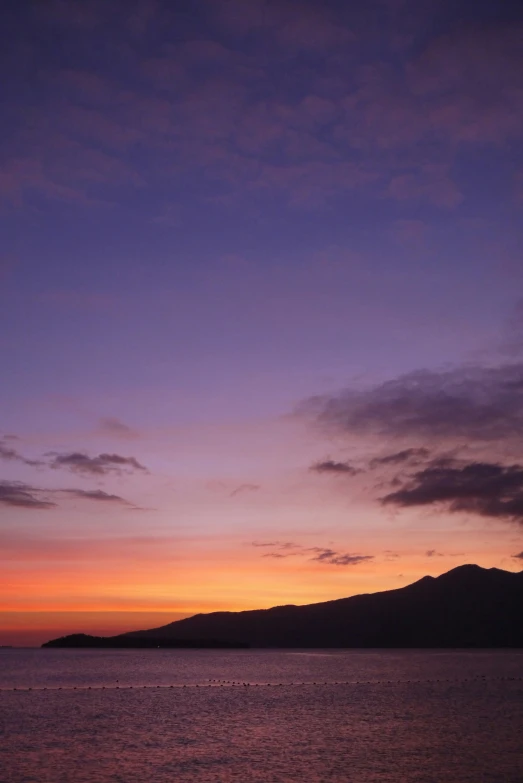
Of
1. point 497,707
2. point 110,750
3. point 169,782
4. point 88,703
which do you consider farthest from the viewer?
point 88,703

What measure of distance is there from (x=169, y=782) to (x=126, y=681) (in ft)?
417

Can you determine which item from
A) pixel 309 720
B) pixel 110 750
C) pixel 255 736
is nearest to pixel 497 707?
pixel 309 720

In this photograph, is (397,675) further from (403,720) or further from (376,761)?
(376,761)

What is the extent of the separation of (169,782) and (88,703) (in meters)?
64.4

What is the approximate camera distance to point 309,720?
84.3m

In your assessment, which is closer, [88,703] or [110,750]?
[110,750]

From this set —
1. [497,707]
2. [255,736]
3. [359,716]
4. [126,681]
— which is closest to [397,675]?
[126,681]

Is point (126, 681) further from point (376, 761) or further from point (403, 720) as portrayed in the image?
point (376, 761)

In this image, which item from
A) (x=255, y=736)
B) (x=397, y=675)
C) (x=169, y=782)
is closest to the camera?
(x=169, y=782)

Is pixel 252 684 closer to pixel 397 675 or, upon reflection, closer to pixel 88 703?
pixel 397 675

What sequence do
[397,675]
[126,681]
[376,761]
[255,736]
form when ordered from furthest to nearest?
[397,675], [126,681], [255,736], [376,761]

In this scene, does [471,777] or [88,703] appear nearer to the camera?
[471,777]

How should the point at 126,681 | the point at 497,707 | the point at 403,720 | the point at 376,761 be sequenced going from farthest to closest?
the point at 126,681 → the point at 497,707 → the point at 403,720 → the point at 376,761

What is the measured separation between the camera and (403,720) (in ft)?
273
